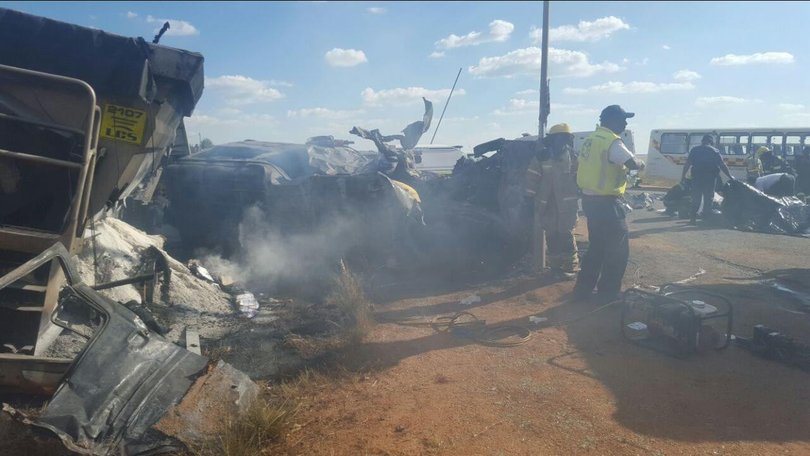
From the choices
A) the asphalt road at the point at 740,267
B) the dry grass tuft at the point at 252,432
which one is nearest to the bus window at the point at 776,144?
the asphalt road at the point at 740,267

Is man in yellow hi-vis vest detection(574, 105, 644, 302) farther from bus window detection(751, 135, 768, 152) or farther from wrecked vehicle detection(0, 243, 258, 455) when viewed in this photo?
bus window detection(751, 135, 768, 152)

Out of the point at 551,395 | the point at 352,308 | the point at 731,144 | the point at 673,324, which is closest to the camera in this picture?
the point at 551,395

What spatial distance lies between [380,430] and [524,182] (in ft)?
17.1

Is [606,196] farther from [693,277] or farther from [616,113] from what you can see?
[693,277]

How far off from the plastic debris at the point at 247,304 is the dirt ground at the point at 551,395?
134 centimetres

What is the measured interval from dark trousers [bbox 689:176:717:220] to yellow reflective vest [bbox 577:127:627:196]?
23.4 ft

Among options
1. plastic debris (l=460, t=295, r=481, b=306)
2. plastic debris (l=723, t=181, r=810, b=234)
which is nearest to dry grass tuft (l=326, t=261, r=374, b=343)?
plastic debris (l=460, t=295, r=481, b=306)

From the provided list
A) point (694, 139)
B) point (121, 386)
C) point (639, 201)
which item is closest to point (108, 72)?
point (121, 386)

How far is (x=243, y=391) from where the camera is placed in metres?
3.26

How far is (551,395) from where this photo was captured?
3816 millimetres

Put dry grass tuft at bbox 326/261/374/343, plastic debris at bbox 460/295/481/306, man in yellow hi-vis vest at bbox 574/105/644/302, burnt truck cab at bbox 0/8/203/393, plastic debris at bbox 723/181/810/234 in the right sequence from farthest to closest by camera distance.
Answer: plastic debris at bbox 723/181/810/234
plastic debris at bbox 460/295/481/306
man in yellow hi-vis vest at bbox 574/105/644/302
dry grass tuft at bbox 326/261/374/343
burnt truck cab at bbox 0/8/203/393

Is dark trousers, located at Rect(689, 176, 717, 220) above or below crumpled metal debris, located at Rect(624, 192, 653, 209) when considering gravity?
above

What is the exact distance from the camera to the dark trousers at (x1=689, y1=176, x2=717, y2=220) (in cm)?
1168

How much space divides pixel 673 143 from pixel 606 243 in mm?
20576
